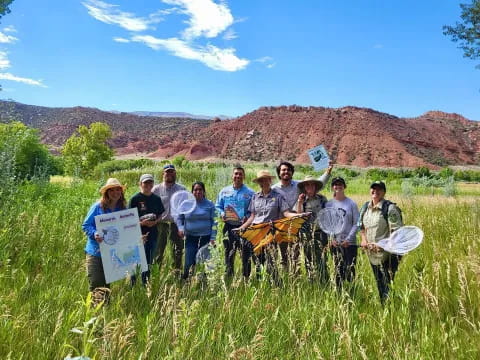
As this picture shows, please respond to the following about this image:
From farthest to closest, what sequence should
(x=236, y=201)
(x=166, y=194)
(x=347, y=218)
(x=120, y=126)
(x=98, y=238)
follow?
(x=120, y=126) < (x=166, y=194) < (x=236, y=201) < (x=347, y=218) < (x=98, y=238)

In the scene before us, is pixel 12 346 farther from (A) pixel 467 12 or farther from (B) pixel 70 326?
(A) pixel 467 12

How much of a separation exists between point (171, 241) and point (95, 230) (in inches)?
64.4

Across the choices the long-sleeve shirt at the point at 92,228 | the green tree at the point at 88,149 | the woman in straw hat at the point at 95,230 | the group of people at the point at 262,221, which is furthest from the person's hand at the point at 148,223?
the green tree at the point at 88,149

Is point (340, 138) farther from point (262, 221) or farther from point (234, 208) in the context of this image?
point (262, 221)

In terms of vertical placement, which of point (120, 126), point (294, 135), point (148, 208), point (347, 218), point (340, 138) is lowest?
point (148, 208)

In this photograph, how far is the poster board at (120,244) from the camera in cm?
402

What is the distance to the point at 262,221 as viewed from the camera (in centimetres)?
493

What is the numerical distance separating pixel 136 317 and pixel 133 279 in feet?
3.28

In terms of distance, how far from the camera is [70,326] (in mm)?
2844

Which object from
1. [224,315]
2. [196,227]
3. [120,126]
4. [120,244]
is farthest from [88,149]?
[120,126]

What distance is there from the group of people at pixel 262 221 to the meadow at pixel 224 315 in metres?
0.33

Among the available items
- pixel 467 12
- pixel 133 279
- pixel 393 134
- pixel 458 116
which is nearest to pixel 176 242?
pixel 133 279

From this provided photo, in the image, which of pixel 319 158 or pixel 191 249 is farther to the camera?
pixel 319 158

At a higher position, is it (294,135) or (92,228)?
(294,135)
